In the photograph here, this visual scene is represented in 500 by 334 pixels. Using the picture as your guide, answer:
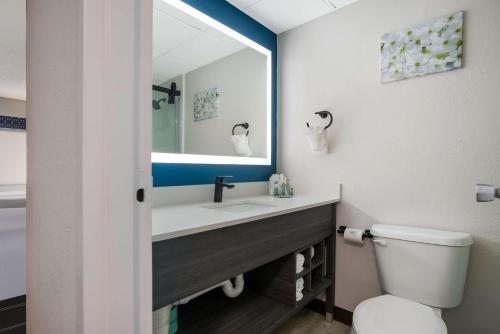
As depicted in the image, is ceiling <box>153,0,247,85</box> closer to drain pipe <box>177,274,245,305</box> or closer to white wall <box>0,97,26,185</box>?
drain pipe <box>177,274,245,305</box>

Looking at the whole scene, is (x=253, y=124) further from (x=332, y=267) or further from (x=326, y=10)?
(x=332, y=267)

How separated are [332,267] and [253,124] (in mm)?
1212

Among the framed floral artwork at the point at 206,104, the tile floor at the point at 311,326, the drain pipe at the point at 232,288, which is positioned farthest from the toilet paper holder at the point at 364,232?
the framed floral artwork at the point at 206,104

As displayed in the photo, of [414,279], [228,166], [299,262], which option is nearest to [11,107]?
[228,166]

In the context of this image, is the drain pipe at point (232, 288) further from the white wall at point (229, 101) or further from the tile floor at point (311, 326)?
the white wall at point (229, 101)

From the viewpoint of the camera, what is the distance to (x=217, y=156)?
1753 millimetres

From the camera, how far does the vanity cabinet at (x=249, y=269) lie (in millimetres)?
838

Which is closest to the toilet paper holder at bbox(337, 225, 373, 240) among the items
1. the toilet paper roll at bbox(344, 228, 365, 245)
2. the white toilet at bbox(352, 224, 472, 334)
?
the toilet paper roll at bbox(344, 228, 365, 245)

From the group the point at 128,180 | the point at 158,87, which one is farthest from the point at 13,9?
the point at 128,180

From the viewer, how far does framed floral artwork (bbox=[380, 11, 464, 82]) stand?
133cm

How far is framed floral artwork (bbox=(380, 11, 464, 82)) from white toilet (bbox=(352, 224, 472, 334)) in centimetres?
90

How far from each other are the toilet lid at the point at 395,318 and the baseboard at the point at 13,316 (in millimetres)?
2121

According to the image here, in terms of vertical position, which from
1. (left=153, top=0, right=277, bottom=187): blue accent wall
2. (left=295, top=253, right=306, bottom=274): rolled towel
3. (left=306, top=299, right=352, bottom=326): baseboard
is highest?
(left=153, top=0, right=277, bottom=187): blue accent wall

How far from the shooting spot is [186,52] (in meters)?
1.65
